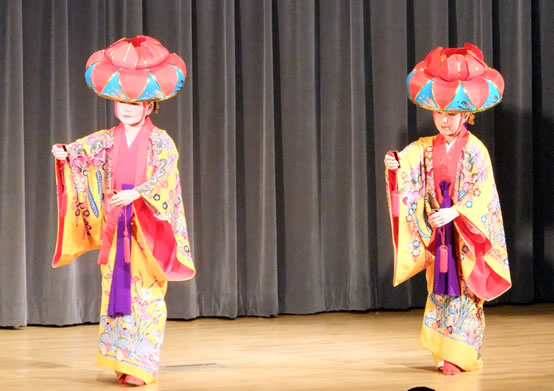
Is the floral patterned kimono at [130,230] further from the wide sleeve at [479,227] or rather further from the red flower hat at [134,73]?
the wide sleeve at [479,227]

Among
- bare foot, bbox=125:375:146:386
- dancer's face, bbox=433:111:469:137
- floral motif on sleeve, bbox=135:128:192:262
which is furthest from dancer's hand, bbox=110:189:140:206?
dancer's face, bbox=433:111:469:137

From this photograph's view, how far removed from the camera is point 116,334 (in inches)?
151

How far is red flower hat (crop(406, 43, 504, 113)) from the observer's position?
3.93 meters

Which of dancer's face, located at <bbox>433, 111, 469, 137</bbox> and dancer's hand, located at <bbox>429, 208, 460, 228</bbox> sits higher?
dancer's face, located at <bbox>433, 111, 469, 137</bbox>

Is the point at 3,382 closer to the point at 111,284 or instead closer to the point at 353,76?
the point at 111,284

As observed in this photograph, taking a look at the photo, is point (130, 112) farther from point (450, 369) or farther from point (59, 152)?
point (450, 369)

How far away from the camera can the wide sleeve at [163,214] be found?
3824 millimetres

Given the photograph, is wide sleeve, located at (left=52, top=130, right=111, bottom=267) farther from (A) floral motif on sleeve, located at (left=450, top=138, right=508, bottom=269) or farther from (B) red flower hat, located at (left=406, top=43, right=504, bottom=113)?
(A) floral motif on sleeve, located at (left=450, top=138, right=508, bottom=269)

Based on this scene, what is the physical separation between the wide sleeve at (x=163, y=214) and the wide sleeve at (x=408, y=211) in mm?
941

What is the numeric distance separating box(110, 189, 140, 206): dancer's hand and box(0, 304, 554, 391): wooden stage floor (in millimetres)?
785

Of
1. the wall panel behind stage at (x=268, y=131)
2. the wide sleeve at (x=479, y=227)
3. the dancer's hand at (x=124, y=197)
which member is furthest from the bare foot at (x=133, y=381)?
the wall panel behind stage at (x=268, y=131)

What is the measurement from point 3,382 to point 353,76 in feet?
9.83

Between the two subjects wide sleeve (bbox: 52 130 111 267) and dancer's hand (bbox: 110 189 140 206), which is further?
wide sleeve (bbox: 52 130 111 267)

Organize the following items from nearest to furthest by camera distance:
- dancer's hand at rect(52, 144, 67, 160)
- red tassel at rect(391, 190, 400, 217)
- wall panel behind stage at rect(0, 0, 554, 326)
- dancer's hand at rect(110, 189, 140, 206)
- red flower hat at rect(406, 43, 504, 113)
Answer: dancer's hand at rect(110, 189, 140, 206) < dancer's hand at rect(52, 144, 67, 160) < red flower hat at rect(406, 43, 504, 113) < red tassel at rect(391, 190, 400, 217) < wall panel behind stage at rect(0, 0, 554, 326)
